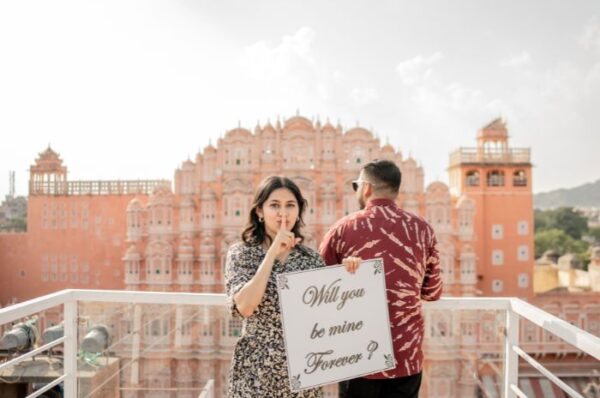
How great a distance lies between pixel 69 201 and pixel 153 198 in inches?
162

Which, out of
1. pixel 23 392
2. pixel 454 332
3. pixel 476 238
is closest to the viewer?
pixel 23 392

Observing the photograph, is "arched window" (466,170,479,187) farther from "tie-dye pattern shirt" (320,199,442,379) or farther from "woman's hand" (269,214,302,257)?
"woman's hand" (269,214,302,257)

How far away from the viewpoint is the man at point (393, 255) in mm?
1830

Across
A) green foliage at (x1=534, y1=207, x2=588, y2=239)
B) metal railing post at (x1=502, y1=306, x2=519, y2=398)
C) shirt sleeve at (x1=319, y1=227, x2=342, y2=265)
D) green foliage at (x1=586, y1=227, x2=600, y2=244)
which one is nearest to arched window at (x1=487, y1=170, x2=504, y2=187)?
metal railing post at (x1=502, y1=306, x2=519, y2=398)

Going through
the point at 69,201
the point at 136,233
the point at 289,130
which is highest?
the point at 289,130

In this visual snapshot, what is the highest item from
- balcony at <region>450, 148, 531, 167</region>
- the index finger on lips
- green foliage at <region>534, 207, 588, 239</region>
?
balcony at <region>450, 148, 531, 167</region>

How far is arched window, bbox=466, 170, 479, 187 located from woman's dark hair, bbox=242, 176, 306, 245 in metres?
17.8

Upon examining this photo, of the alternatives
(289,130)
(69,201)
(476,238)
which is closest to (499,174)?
(476,238)

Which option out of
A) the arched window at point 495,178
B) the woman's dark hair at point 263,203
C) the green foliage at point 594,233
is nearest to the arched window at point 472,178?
the arched window at point 495,178

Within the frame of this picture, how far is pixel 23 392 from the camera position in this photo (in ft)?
10.6

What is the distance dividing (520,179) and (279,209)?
60.9ft

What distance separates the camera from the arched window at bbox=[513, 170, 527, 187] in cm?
1827

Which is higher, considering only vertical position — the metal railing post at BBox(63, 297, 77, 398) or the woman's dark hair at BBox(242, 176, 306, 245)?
the woman's dark hair at BBox(242, 176, 306, 245)

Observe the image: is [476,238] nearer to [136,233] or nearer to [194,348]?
[194,348]
